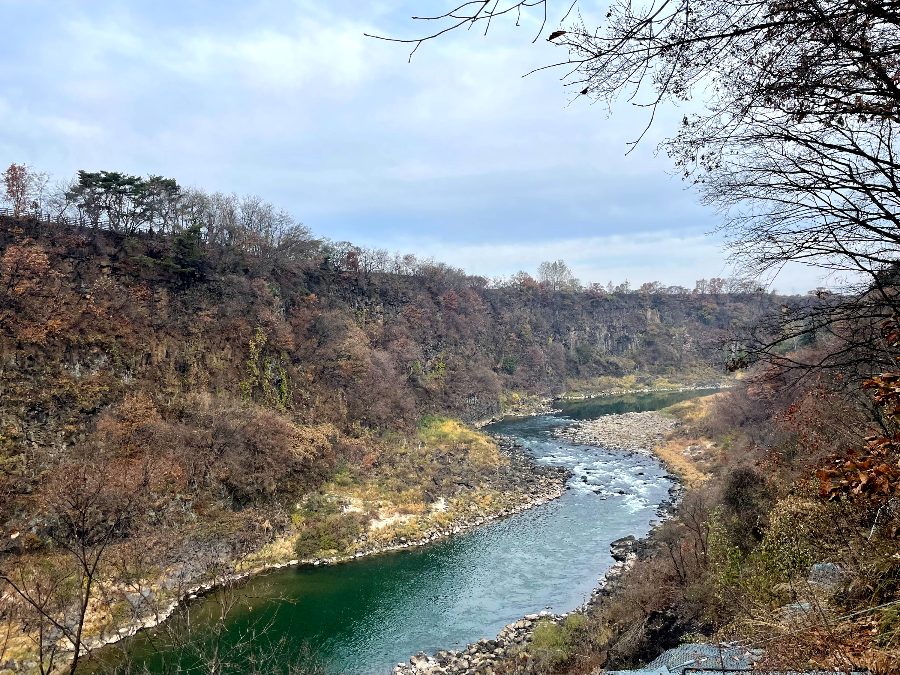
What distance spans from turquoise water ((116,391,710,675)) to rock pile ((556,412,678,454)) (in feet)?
30.7

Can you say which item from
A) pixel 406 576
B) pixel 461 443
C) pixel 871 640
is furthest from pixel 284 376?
pixel 871 640

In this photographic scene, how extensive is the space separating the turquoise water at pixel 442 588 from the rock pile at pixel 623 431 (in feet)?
30.7

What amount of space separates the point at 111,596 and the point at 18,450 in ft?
17.7

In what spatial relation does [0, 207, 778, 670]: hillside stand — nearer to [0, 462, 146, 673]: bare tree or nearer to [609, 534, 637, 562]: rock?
[0, 462, 146, 673]: bare tree

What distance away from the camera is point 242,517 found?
14.4m

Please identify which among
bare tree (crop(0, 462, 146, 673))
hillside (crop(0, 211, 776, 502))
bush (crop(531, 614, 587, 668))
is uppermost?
hillside (crop(0, 211, 776, 502))

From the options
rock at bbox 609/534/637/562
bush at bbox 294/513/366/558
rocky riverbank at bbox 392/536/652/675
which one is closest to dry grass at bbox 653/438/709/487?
rock at bbox 609/534/637/562

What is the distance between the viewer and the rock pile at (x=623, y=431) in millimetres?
27922

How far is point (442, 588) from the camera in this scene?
1246cm

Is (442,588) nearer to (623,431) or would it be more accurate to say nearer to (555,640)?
(555,640)

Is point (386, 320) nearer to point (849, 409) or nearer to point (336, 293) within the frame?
point (336, 293)

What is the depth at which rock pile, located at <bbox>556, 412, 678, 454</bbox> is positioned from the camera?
27.9 metres

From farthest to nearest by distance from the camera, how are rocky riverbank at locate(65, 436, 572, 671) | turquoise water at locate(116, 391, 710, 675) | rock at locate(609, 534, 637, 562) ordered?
rock at locate(609, 534, 637, 562), turquoise water at locate(116, 391, 710, 675), rocky riverbank at locate(65, 436, 572, 671)

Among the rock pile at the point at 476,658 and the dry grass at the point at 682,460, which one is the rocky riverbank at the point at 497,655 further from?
the dry grass at the point at 682,460
